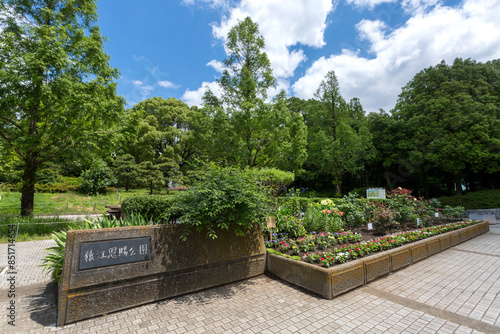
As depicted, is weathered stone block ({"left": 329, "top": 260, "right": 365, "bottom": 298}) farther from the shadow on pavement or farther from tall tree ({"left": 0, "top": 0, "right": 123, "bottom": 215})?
tall tree ({"left": 0, "top": 0, "right": 123, "bottom": 215})

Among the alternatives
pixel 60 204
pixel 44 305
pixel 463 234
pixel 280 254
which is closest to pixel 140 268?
pixel 44 305

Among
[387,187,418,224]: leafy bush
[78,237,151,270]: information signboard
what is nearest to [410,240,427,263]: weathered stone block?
[387,187,418,224]: leafy bush

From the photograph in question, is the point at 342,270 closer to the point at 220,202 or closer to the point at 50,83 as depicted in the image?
the point at 220,202

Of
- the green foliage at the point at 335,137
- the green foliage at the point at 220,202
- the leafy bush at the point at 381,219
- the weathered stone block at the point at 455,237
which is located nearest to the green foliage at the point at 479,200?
the green foliage at the point at 335,137

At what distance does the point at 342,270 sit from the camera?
13.3 feet

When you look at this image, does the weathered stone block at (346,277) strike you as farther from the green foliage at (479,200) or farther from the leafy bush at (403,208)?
the green foliage at (479,200)

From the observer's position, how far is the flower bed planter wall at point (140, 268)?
313 centimetres

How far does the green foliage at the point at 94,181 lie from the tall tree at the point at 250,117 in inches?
603

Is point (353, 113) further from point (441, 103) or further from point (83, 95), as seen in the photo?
point (83, 95)

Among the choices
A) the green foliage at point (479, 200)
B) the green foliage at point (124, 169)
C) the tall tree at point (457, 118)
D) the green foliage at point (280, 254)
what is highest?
the tall tree at point (457, 118)

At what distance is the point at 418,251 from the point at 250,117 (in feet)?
26.7

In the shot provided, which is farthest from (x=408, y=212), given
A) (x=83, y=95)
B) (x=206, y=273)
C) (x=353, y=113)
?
(x=353, y=113)

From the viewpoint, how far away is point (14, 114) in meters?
8.62

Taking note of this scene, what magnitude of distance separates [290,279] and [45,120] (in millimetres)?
10270
